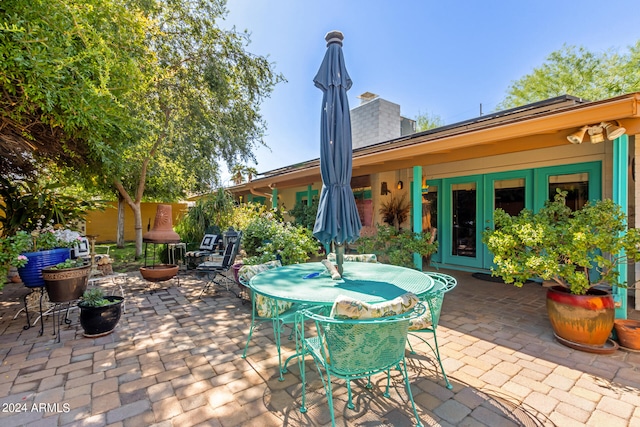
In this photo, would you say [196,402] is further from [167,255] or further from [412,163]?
[167,255]

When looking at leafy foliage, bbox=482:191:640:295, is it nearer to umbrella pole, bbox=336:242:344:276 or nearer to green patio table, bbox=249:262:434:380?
green patio table, bbox=249:262:434:380

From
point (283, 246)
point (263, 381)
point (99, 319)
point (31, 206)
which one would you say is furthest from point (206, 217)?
point (263, 381)

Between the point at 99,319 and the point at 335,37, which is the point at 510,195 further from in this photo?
the point at 99,319

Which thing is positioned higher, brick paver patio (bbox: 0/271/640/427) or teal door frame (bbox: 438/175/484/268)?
teal door frame (bbox: 438/175/484/268)

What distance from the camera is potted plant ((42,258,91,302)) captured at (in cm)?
342

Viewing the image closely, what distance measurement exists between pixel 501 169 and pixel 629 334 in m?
3.88

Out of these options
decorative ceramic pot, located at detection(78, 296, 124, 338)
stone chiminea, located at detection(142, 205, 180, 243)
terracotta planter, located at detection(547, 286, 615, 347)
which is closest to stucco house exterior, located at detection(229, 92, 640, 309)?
terracotta planter, located at detection(547, 286, 615, 347)

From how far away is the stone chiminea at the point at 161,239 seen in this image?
5152 mm

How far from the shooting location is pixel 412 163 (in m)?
5.61

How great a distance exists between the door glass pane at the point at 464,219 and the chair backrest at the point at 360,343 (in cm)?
555

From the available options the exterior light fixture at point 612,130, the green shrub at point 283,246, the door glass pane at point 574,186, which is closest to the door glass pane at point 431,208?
the door glass pane at point 574,186

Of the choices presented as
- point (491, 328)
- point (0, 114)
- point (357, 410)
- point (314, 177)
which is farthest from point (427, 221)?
point (0, 114)

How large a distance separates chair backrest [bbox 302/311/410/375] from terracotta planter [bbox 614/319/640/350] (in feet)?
9.28

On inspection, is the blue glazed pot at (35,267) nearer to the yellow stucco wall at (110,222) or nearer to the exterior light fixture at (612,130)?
the exterior light fixture at (612,130)
